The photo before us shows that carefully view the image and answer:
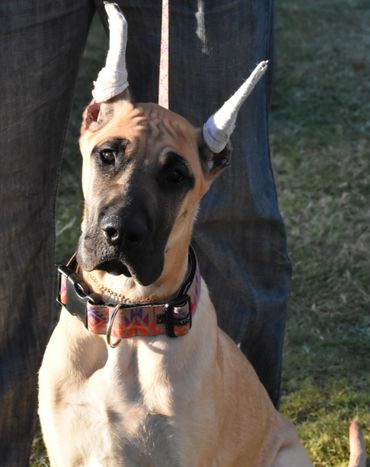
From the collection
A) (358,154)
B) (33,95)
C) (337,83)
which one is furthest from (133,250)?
(337,83)

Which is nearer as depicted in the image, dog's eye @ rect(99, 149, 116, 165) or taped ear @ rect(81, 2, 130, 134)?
taped ear @ rect(81, 2, 130, 134)

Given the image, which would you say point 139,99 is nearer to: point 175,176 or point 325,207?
point 175,176

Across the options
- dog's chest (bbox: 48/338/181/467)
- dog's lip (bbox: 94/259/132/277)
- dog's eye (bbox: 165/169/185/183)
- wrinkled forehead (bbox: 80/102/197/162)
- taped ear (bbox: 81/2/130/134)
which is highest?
taped ear (bbox: 81/2/130/134)

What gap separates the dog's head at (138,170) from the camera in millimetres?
2736

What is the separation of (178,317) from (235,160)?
93 cm

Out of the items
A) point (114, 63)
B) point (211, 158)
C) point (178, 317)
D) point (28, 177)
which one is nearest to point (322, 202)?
point (28, 177)

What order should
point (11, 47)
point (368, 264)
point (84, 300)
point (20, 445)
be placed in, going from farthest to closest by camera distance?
point (368, 264) → point (20, 445) → point (11, 47) → point (84, 300)

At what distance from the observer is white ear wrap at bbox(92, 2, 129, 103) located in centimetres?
274

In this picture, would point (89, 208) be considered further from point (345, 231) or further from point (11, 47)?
point (345, 231)

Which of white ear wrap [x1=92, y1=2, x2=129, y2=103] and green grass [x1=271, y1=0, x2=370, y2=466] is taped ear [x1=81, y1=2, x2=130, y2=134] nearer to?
white ear wrap [x1=92, y1=2, x2=129, y2=103]

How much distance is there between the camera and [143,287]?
299 cm

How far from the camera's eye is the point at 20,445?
12.3ft

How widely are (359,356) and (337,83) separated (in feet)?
12.4

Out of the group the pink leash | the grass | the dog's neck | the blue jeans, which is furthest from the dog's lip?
the grass
